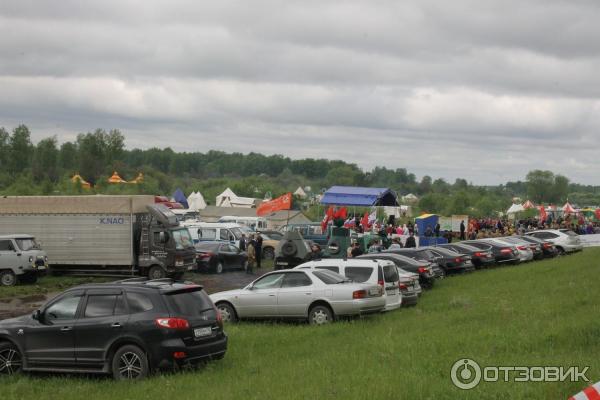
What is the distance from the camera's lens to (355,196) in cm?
4216

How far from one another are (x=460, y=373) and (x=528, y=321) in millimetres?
Result: 5404

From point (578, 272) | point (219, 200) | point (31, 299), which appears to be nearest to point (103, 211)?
point (31, 299)

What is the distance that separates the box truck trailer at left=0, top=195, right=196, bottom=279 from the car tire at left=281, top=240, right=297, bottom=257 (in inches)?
153

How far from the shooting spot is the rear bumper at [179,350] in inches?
451

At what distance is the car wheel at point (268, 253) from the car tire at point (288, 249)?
1170cm

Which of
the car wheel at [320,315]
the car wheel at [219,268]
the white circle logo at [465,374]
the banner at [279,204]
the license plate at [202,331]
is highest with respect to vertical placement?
the banner at [279,204]

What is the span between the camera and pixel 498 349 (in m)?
12.5

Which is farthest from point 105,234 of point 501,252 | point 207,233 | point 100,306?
point 100,306

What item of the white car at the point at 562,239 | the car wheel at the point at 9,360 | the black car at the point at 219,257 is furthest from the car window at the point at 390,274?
the white car at the point at 562,239

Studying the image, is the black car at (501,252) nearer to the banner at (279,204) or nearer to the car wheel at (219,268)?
the car wheel at (219,268)

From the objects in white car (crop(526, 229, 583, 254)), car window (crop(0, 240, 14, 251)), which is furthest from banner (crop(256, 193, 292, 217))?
car window (crop(0, 240, 14, 251))

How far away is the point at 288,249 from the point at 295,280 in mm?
12037

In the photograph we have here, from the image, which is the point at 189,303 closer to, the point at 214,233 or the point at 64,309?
the point at 64,309

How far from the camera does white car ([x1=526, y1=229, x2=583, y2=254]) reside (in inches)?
1508
